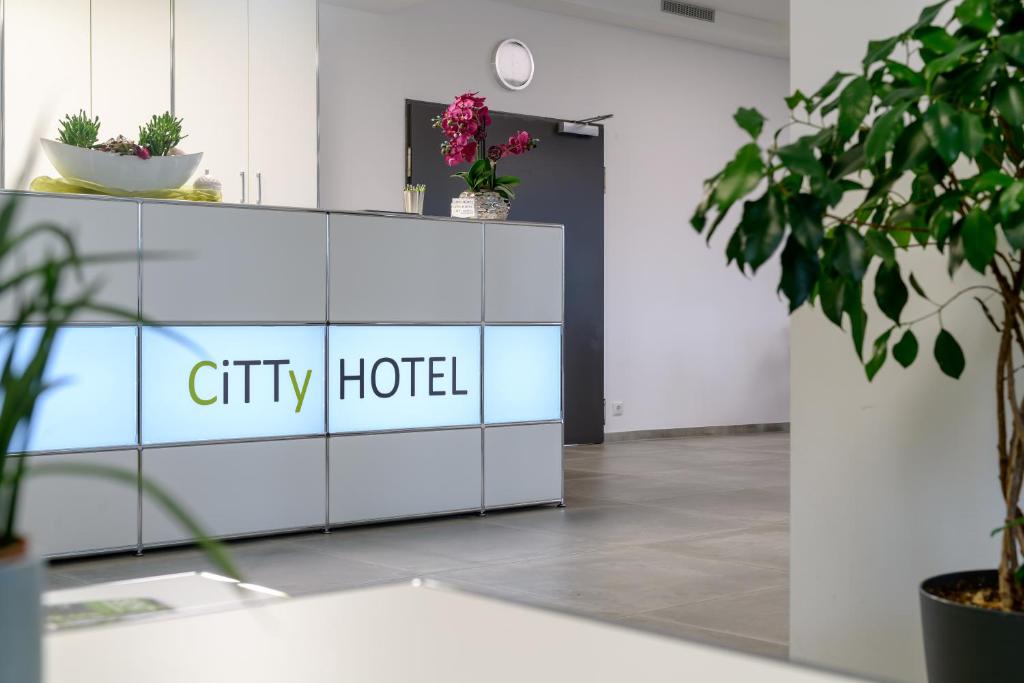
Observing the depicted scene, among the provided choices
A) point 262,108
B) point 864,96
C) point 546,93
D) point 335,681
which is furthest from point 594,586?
point 546,93

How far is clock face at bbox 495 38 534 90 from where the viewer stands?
8.56m

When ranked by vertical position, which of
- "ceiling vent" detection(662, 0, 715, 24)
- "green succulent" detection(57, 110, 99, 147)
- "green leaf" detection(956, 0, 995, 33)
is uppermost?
"ceiling vent" detection(662, 0, 715, 24)

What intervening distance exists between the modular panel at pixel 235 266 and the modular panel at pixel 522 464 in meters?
1.17

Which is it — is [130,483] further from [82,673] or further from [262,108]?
[262,108]

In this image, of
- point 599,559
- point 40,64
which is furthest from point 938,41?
point 40,64

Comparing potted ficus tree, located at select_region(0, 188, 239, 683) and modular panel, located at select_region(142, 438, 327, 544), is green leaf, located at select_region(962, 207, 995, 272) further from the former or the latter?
modular panel, located at select_region(142, 438, 327, 544)

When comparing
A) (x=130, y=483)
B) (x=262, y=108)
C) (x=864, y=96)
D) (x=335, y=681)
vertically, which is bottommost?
(x=335, y=681)

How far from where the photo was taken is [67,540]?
443 cm

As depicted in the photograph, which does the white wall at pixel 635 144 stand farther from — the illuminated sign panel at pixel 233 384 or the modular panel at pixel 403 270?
the illuminated sign panel at pixel 233 384

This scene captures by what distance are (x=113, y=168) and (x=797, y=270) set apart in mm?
3587

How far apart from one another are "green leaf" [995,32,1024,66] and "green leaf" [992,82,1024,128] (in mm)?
57

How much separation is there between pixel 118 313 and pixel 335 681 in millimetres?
392

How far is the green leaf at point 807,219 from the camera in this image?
1.69 meters

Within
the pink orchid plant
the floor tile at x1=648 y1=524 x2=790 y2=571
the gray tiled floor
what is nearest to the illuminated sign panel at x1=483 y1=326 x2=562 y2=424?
the gray tiled floor
